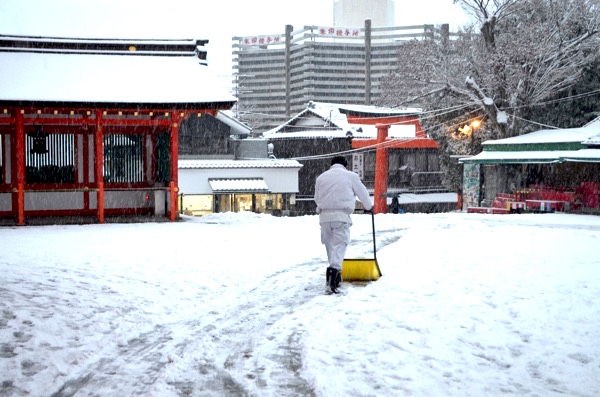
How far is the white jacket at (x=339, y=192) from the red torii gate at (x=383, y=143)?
2468cm

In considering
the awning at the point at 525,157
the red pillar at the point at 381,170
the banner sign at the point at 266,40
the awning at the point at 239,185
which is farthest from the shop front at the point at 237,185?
the banner sign at the point at 266,40

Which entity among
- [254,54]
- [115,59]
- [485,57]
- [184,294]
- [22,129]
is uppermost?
[254,54]

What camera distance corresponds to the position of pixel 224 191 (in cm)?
3597

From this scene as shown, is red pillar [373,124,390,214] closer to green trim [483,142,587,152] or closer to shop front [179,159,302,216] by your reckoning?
shop front [179,159,302,216]

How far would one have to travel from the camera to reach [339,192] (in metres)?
8.12

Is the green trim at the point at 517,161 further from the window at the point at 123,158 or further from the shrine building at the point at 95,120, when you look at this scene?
the window at the point at 123,158

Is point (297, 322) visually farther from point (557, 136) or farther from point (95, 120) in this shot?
point (557, 136)

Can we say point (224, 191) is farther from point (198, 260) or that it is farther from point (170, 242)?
point (198, 260)

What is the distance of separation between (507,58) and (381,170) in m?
11.4

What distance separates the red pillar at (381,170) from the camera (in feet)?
119

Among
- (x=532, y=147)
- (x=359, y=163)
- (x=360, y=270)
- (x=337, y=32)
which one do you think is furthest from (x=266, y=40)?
(x=360, y=270)

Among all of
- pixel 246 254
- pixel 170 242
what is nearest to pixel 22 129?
pixel 170 242

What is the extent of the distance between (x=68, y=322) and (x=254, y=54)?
125 metres

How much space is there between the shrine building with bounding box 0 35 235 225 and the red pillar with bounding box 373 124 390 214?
18127mm
